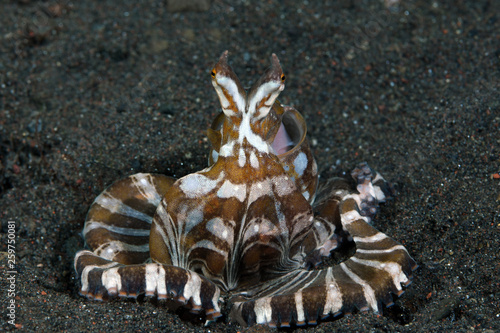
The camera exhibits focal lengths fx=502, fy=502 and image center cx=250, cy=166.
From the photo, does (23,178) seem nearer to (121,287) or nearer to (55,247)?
(55,247)

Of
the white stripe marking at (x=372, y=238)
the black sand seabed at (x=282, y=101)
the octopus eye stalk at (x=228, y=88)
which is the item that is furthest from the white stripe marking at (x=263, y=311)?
the octopus eye stalk at (x=228, y=88)

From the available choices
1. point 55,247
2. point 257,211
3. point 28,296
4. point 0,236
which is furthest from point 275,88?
point 0,236

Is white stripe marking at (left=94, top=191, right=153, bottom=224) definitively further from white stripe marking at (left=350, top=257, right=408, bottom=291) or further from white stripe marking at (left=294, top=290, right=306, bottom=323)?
→ white stripe marking at (left=350, top=257, right=408, bottom=291)

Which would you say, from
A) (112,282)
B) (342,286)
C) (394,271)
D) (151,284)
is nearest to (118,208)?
(112,282)

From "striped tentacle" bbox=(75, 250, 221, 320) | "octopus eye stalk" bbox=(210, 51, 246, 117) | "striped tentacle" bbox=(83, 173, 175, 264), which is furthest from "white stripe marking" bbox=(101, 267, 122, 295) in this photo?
"octopus eye stalk" bbox=(210, 51, 246, 117)

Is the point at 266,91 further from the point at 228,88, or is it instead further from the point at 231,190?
the point at 231,190

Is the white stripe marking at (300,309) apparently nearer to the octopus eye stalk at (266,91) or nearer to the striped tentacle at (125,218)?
the octopus eye stalk at (266,91)
